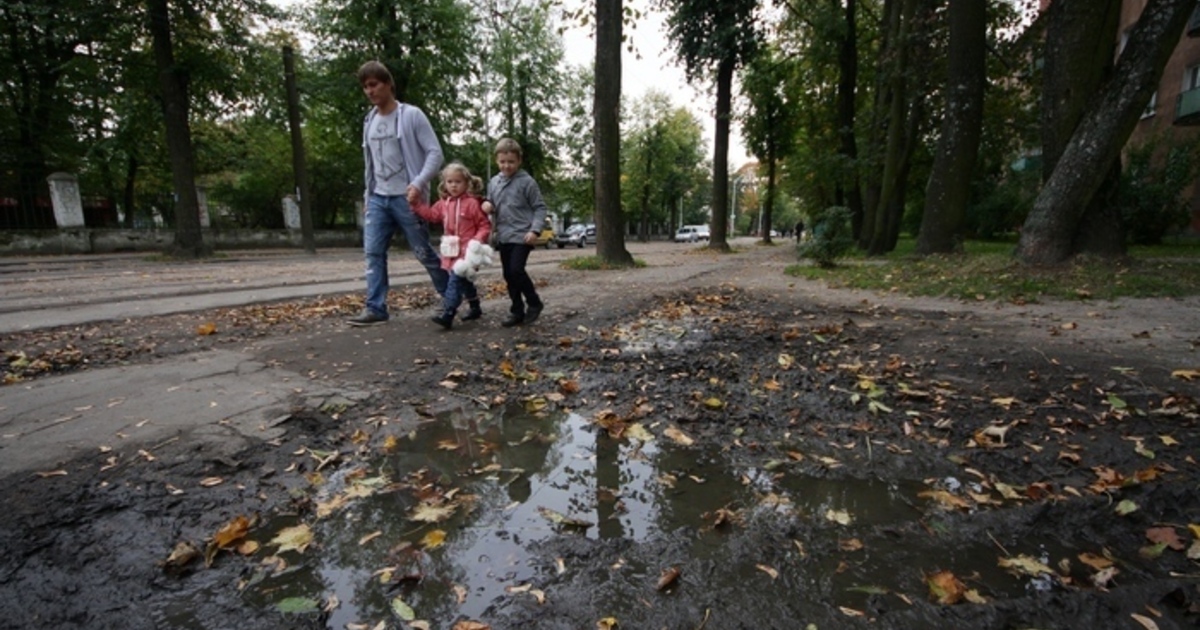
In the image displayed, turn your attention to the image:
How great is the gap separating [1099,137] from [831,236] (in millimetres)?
4178

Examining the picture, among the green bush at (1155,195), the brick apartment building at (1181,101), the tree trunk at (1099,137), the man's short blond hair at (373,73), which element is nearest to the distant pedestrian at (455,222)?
the man's short blond hair at (373,73)

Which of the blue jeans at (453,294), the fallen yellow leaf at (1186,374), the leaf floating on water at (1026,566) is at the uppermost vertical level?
the blue jeans at (453,294)

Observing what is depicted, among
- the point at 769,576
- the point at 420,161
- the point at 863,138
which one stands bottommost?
the point at 769,576

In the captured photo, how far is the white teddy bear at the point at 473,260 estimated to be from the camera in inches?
182

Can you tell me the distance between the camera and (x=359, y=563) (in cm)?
167

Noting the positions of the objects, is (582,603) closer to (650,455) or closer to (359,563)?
(359,563)

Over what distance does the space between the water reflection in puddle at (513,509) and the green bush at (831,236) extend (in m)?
8.94

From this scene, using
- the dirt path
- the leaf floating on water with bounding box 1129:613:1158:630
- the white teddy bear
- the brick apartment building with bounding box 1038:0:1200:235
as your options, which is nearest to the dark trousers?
the white teddy bear

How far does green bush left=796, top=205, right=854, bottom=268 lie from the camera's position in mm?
10336

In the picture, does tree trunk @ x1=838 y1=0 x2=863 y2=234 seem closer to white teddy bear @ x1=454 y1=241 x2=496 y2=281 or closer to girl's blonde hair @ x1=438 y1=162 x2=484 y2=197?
girl's blonde hair @ x1=438 y1=162 x2=484 y2=197

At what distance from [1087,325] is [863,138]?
15722 mm

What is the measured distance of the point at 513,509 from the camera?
Answer: 2.01 metres

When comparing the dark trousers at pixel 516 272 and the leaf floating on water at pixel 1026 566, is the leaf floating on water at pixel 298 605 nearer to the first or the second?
the leaf floating on water at pixel 1026 566

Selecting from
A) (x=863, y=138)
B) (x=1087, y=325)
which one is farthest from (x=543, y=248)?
(x=1087, y=325)
